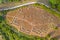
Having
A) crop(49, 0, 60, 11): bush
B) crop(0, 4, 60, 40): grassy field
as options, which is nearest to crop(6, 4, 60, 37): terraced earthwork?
crop(0, 4, 60, 40): grassy field

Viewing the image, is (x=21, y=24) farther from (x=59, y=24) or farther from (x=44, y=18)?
(x=59, y=24)

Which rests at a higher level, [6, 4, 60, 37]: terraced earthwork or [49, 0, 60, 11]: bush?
[49, 0, 60, 11]: bush

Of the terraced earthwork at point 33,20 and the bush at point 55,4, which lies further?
the bush at point 55,4

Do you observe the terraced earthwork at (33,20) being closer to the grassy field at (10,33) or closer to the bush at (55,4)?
the grassy field at (10,33)

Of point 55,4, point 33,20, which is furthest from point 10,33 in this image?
point 55,4

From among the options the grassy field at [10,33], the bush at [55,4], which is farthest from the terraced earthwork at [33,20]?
the bush at [55,4]

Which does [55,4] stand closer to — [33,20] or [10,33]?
[33,20]

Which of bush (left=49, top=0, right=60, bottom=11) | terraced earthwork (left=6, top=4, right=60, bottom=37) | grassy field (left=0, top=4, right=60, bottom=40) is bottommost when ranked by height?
grassy field (left=0, top=4, right=60, bottom=40)

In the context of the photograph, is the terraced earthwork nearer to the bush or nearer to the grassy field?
the grassy field
